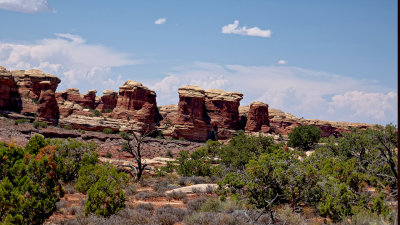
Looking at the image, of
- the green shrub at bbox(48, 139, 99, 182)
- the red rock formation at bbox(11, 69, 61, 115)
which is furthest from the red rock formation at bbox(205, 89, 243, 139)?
the green shrub at bbox(48, 139, 99, 182)

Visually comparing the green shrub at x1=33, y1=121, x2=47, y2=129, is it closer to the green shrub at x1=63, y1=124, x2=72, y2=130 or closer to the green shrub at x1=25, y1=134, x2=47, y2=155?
the green shrub at x1=63, y1=124, x2=72, y2=130

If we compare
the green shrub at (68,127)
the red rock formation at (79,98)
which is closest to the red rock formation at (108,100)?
the red rock formation at (79,98)

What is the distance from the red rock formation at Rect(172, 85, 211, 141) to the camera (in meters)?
61.9

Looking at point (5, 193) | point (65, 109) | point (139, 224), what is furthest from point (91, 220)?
point (65, 109)

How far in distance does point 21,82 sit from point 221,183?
59778 mm

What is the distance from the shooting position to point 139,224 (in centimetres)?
1025

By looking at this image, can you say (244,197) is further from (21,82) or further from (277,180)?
(21,82)

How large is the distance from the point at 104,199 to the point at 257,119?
184 ft

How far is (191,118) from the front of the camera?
62750 millimetres

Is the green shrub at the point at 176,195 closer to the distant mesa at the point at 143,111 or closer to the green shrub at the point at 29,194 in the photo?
the green shrub at the point at 29,194

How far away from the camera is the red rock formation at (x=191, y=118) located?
61.9m

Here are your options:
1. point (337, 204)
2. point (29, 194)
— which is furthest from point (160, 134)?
point (29, 194)

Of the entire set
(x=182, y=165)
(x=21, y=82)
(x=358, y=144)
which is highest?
(x=21, y=82)

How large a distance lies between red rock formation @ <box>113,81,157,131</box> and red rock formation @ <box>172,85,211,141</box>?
15.8 ft
